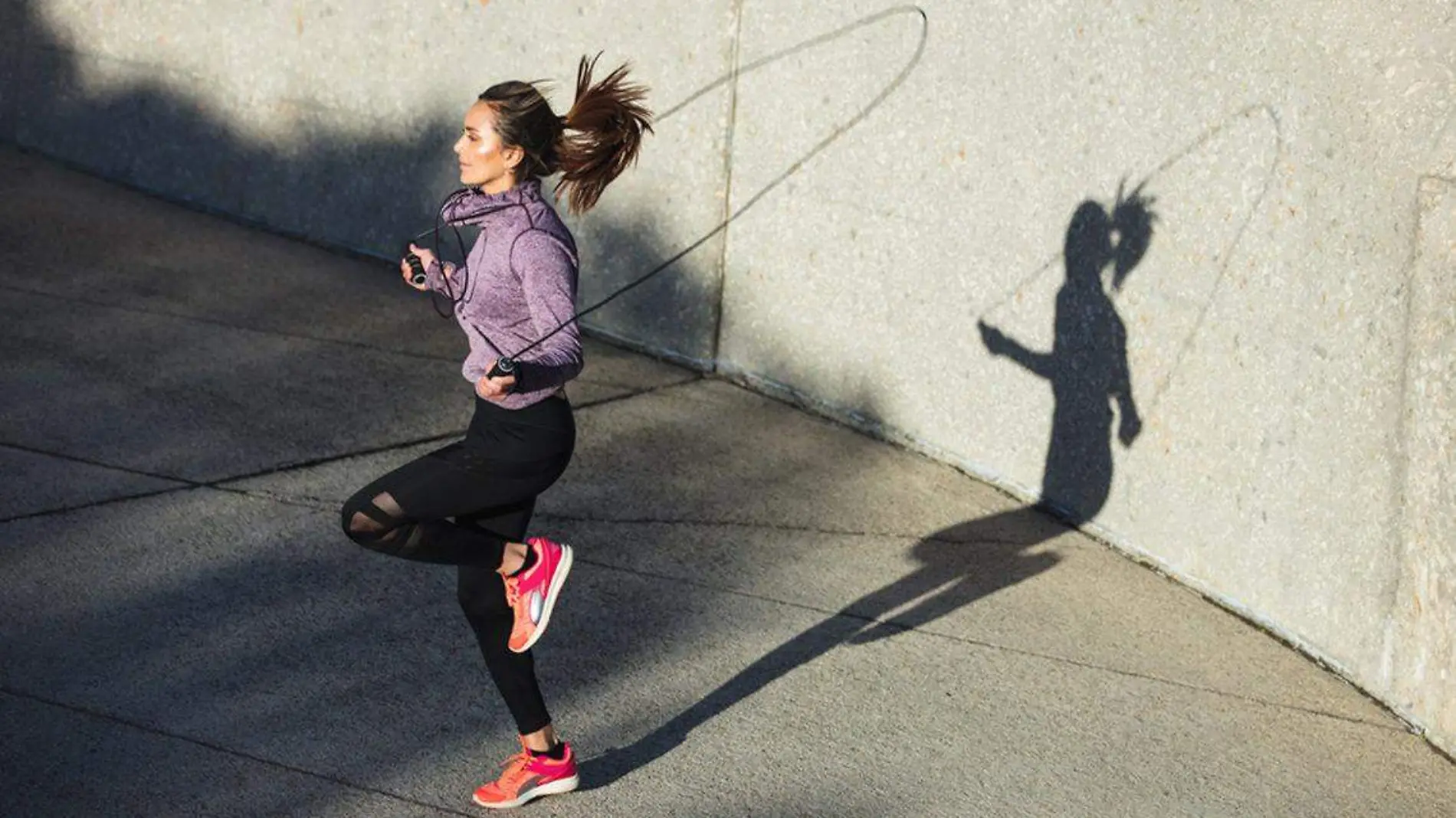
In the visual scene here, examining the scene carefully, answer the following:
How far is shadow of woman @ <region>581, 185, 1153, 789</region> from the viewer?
6.37 metres

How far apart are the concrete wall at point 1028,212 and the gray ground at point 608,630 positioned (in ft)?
1.00

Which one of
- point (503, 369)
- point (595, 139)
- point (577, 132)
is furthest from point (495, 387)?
point (577, 132)

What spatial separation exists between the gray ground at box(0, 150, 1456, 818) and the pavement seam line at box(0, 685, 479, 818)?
0.01 metres

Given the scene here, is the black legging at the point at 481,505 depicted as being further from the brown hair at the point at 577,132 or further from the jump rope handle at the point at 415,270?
the brown hair at the point at 577,132

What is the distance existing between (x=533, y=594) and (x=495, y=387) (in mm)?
644

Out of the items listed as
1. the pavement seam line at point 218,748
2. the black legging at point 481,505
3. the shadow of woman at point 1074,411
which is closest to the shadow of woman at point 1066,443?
the shadow of woman at point 1074,411

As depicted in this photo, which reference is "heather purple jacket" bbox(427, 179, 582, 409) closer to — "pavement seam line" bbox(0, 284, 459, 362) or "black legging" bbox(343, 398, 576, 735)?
"black legging" bbox(343, 398, 576, 735)

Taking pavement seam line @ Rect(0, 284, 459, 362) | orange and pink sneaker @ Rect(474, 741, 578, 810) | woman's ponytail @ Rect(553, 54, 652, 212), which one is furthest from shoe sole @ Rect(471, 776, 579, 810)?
pavement seam line @ Rect(0, 284, 459, 362)

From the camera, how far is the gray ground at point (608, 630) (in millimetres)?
4848

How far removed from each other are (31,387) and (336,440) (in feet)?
3.97

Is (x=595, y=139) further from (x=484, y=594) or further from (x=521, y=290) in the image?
(x=484, y=594)

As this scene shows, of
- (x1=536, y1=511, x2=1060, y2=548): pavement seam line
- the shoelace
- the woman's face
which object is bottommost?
the shoelace

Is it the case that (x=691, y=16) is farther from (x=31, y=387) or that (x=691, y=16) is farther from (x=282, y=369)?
(x=31, y=387)

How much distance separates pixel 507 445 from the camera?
453 cm
